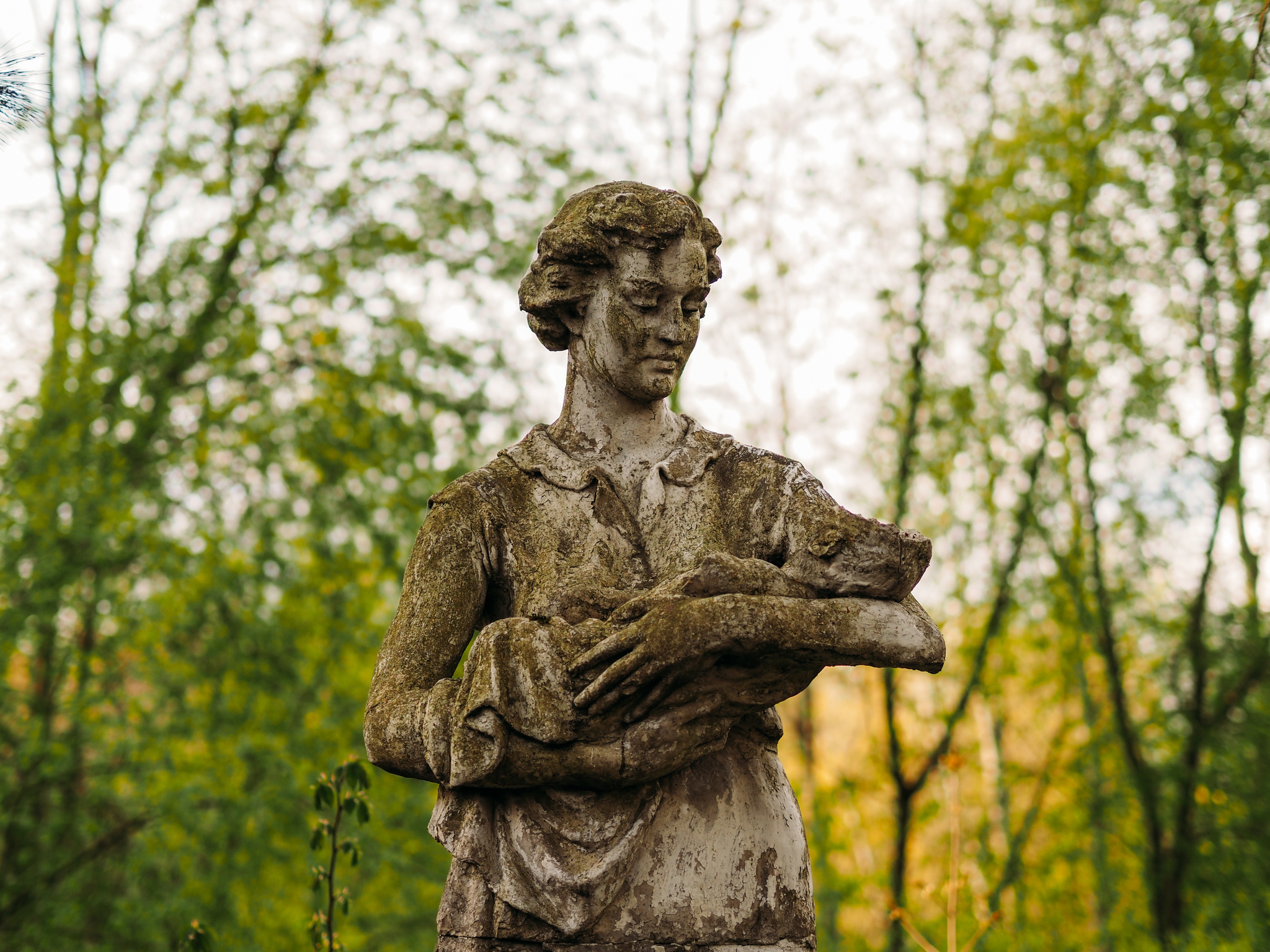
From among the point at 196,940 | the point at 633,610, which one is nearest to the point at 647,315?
the point at 633,610

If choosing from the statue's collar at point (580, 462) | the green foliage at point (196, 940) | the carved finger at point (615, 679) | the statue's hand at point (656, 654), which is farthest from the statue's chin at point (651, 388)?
the green foliage at point (196, 940)

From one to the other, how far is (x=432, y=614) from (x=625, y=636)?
0.66m

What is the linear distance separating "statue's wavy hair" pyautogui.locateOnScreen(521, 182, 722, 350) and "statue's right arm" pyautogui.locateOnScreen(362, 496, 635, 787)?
0.66 meters

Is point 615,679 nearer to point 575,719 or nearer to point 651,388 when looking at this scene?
point 575,719

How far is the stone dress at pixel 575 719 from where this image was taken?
2.86m

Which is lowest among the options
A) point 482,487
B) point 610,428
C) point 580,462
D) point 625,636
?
point 625,636

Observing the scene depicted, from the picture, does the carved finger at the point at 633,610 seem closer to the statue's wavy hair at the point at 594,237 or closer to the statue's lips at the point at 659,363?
the statue's lips at the point at 659,363

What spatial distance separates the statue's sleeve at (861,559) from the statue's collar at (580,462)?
0.49 meters

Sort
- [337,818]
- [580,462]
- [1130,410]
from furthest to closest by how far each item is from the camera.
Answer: [1130,410]
[337,818]
[580,462]

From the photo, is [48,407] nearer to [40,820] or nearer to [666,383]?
[40,820]

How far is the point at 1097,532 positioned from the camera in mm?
12938

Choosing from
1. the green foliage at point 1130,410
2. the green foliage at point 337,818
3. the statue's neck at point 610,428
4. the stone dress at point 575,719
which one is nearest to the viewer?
the stone dress at point 575,719

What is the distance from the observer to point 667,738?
2.84 meters

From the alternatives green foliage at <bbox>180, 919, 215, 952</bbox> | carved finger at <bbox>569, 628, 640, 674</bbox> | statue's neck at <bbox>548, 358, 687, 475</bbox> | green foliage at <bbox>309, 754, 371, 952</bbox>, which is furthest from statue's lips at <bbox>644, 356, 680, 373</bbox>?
green foliage at <bbox>180, 919, 215, 952</bbox>
